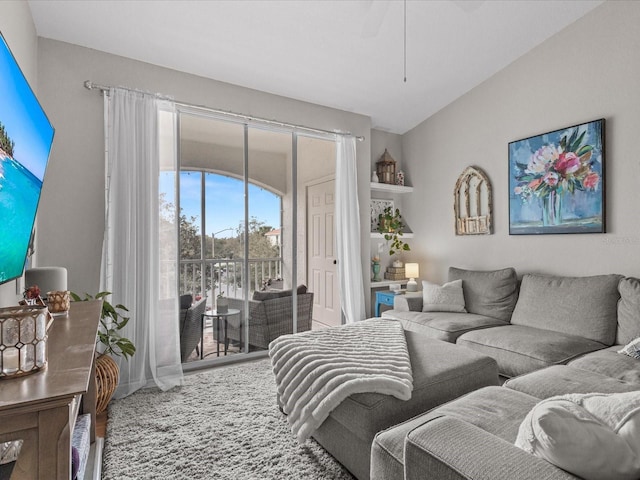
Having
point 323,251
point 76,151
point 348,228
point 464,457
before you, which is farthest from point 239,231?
point 464,457

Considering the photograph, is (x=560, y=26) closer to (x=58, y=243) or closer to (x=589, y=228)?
(x=589, y=228)

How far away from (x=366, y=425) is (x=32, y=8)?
3282 millimetres

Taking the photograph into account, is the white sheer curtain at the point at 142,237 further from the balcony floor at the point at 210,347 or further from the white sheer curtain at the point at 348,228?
the white sheer curtain at the point at 348,228

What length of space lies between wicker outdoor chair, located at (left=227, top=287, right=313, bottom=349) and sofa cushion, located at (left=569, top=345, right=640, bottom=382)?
99.5 inches

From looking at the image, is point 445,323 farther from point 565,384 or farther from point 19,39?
point 19,39

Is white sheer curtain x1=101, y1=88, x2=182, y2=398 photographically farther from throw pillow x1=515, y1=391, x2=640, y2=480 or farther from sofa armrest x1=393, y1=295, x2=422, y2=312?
throw pillow x1=515, y1=391, x2=640, y2=480

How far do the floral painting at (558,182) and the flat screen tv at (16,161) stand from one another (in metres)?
3.74

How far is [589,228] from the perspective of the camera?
302 cm

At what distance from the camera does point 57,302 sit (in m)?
1.60

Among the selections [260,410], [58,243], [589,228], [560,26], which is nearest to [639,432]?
[260,410]

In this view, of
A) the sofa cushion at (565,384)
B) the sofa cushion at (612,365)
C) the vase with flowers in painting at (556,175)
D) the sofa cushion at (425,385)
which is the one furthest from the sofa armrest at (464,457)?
the vase with flowers in painting at (556,175)

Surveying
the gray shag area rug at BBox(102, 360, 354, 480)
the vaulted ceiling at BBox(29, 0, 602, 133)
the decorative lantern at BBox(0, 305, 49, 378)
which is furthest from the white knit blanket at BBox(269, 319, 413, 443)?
the vaulted ceiling at BBox(29, 0, 602, 133)

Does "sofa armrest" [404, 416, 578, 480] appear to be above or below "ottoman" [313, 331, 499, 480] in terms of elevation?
above

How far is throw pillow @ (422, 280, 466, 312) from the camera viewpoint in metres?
3.49
